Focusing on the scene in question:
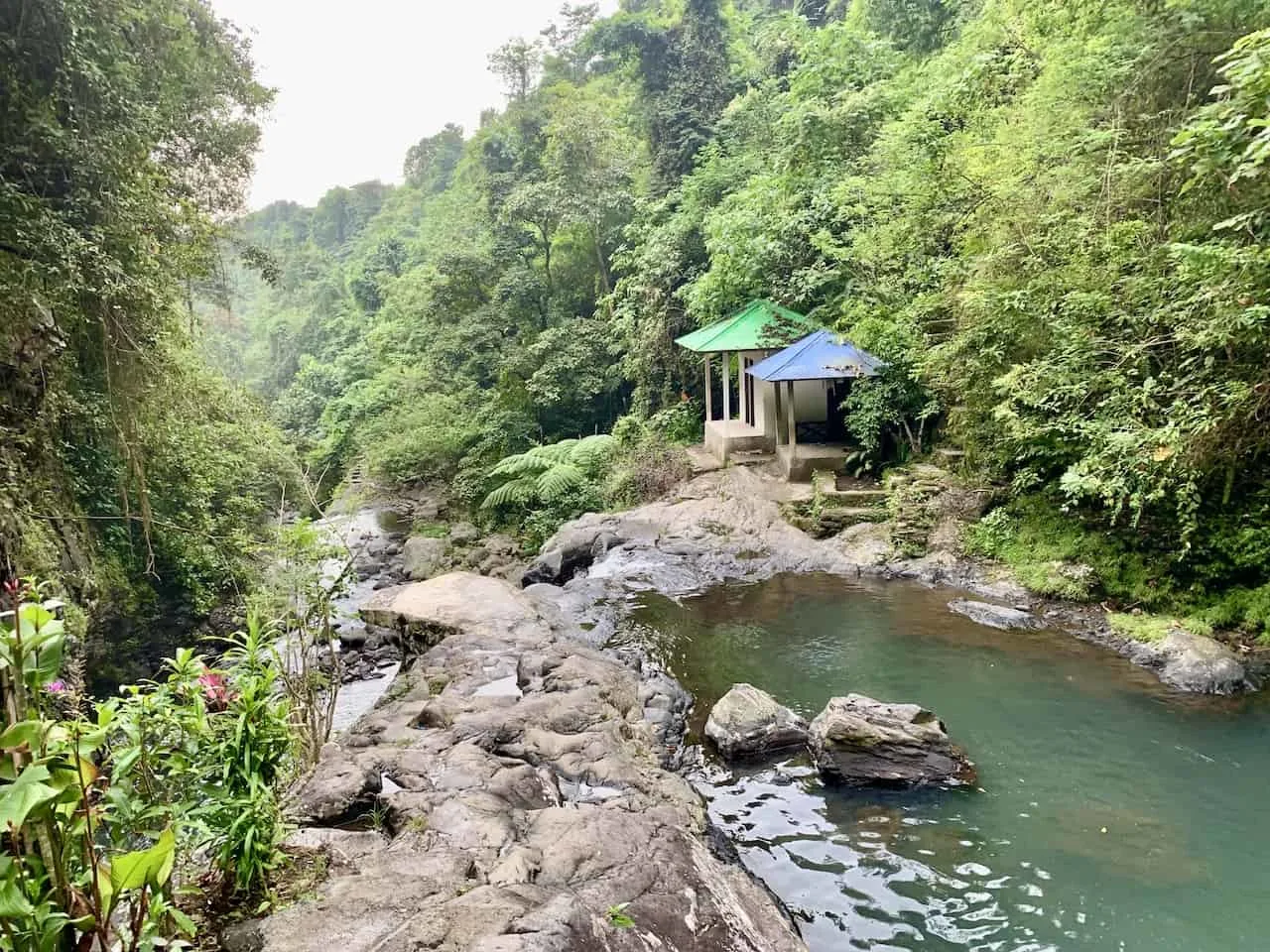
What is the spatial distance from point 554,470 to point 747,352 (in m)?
4.82

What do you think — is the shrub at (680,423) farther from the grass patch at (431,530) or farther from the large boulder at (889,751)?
the large boulder at (889,751)

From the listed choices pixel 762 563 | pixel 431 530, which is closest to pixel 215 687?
pixel 762 563

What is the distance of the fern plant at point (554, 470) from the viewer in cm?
1551

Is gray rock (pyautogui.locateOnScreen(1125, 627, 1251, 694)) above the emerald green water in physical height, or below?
above

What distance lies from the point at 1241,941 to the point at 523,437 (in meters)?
16.6

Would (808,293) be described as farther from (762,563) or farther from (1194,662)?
(1194,662)

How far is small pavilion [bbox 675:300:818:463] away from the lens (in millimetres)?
14492

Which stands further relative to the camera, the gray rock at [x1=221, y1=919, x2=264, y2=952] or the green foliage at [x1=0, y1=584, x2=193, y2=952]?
the gray rock at [x1=221, y1=919, x2=264, y2=952]

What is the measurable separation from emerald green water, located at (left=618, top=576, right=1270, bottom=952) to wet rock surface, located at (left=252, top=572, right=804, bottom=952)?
81 cm

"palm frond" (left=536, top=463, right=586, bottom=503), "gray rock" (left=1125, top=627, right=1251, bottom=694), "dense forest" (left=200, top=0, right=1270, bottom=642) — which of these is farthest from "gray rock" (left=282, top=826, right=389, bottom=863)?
"palm frond" (left=536, top=463, right=586, bottom=503)

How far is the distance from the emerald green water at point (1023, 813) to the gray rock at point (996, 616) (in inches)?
9.1

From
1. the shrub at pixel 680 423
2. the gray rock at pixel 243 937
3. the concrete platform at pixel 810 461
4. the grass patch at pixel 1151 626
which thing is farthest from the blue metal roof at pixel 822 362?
the gray rock at pixel 243 937

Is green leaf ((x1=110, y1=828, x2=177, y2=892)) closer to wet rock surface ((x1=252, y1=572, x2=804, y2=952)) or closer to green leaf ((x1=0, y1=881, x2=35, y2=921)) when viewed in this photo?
green leaf ((x1=0, y1=881, x2=35, y2=921))

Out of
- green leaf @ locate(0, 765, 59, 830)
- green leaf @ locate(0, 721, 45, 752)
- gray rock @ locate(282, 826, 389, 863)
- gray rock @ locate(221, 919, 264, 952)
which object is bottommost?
gray rock @ locate(282, 826, 389, 863)
